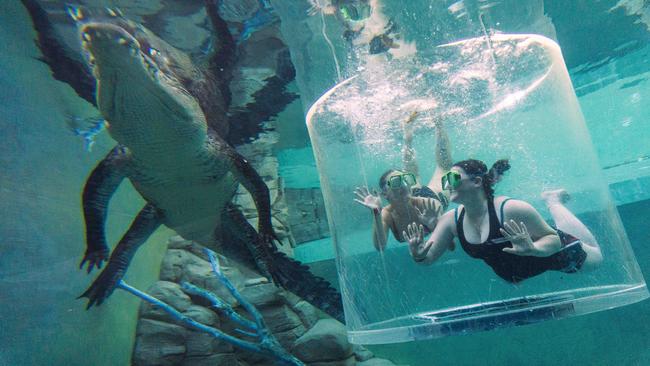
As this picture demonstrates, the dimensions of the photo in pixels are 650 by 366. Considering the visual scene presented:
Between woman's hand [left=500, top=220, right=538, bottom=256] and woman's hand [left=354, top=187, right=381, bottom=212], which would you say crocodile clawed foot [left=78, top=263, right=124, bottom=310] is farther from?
woman's hand [left=500, top=220, right=538, bottom=256]

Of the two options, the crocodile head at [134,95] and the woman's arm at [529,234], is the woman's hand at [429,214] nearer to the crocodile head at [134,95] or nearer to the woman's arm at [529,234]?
the woman's arm at [529,234]

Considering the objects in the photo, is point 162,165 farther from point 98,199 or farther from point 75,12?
point 75,12

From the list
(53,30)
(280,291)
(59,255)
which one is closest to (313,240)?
(280,291)

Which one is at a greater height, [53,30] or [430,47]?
[53,30]

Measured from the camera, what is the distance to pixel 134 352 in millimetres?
6441

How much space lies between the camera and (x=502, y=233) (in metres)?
3.03

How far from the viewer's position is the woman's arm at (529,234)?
291cm

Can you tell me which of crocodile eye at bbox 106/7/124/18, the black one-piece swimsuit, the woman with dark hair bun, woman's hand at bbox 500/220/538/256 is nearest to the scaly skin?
crocodile eye at bbox 106/7/124/18

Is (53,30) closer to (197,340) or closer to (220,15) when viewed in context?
(220,15)

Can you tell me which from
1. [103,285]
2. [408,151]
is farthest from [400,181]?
[103,285]

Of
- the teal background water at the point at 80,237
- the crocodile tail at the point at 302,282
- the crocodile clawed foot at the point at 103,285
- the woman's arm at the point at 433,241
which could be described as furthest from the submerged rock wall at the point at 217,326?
the woman's arm at the point at 433,241

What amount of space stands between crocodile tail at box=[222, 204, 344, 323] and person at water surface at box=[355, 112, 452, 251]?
2148 millimetres

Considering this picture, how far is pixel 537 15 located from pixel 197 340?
687 cm

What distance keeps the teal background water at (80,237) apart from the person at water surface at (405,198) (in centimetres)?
118
